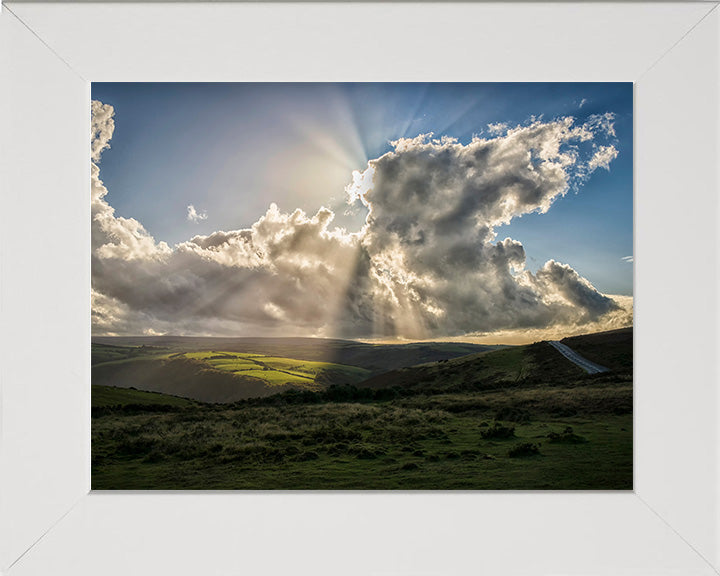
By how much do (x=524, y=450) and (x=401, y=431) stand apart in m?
1.47

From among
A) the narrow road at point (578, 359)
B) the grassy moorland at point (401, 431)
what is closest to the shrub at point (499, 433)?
the grassy moorland at point (401, 431)

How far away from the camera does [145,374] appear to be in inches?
235

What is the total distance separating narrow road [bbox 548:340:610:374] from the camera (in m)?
6.06

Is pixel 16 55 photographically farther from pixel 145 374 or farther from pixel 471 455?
pixel 471 455

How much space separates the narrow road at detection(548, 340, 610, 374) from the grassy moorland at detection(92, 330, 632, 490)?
90mm

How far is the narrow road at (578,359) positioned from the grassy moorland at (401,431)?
90 millimetres

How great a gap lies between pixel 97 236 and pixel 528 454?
18.9 ft

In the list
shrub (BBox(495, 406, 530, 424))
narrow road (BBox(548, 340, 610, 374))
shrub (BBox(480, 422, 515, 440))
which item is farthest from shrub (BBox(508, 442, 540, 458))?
narrow road (BBox(548, 340, 610, 374))

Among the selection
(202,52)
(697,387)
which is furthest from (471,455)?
(202,52)

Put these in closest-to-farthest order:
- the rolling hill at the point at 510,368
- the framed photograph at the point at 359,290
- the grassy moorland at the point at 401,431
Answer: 1. the framed photograph at the point at 359,290
2. the grassy moorland at the point at 401,431
3. the rolling hill at the point at 510,368

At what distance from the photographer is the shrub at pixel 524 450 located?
5.24m

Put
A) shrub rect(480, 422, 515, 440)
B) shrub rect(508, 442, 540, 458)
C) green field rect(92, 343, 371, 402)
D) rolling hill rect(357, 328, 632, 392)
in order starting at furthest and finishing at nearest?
rolling hill rect(357, 328, 632, 392)
green field rect(92, 343, 371, 402)
shrub rect(480, 422, 515, 440)
shrub rect(508, 442, 540, 458)

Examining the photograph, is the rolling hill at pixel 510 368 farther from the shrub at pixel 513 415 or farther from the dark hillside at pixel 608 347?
the shrub at pixel 513 415

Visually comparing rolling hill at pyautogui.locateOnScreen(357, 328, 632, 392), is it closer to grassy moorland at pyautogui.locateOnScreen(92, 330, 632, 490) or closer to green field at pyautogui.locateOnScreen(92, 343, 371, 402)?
grassy moorland at pyautogui.locateOnScreen(92, 330, 632, 490)
